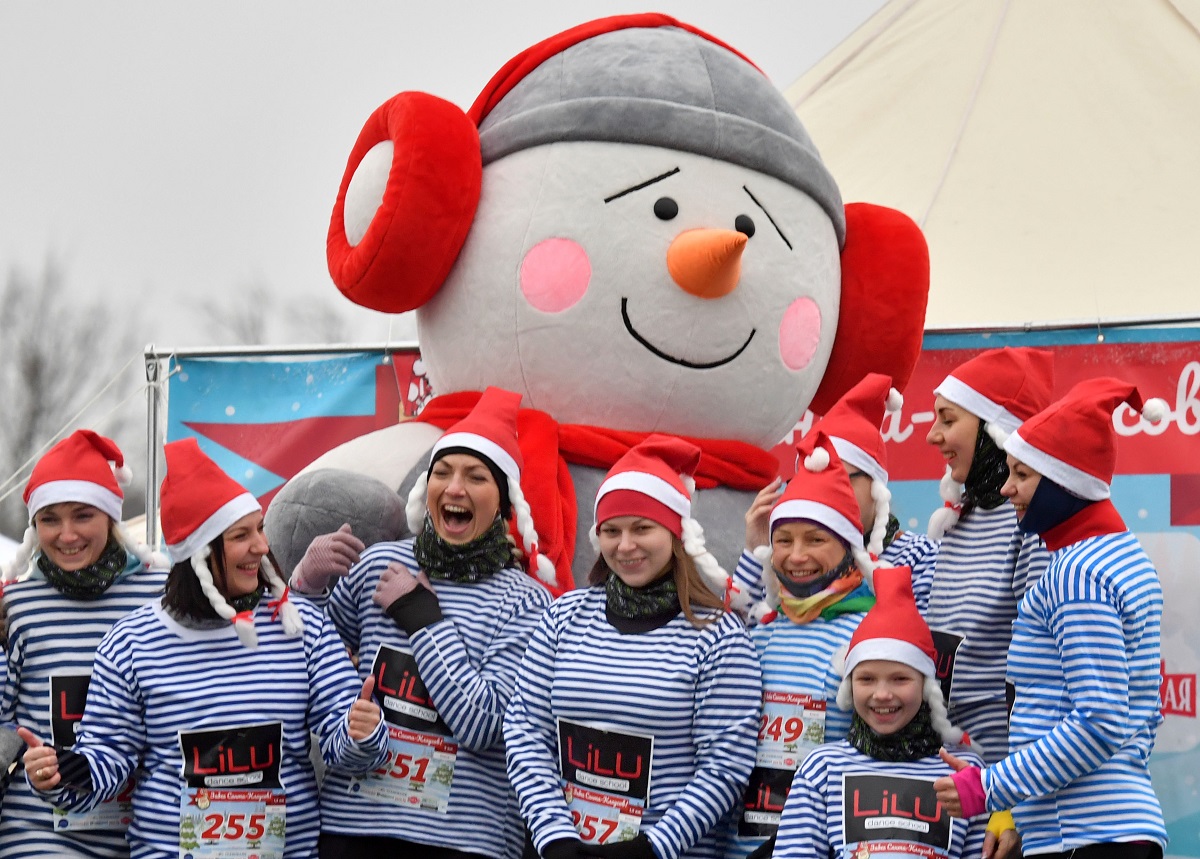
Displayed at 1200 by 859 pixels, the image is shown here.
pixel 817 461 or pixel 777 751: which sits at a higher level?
pixel 817 461

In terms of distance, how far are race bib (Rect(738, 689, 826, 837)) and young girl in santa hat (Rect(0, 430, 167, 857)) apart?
1.36 meters

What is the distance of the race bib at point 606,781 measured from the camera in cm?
324

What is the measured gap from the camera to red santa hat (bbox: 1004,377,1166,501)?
10.4 feet

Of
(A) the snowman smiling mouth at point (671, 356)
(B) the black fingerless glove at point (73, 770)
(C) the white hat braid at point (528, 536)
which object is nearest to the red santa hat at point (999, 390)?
(A) the snowman smiling mouth at point (671, 356)

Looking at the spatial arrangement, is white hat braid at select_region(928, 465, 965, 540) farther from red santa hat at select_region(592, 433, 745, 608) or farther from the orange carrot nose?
the orange carrot nose

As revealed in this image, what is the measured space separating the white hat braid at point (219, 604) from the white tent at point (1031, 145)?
303 cm

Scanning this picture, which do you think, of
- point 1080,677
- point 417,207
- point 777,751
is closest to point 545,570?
point 777,751

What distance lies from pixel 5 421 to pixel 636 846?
16.7 m

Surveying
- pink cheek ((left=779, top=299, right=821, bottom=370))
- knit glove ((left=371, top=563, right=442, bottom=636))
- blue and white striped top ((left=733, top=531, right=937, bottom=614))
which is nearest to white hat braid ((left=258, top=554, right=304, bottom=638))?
knit glove ((left=371, top=563, right=442, bottom=636))

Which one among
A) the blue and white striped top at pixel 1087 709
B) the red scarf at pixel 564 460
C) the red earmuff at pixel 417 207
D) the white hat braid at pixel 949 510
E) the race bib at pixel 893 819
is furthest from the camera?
the red earmuff at pixel 417 207

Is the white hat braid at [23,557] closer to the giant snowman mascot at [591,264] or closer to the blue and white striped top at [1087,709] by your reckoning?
the giant snowman mascot at [591,264]

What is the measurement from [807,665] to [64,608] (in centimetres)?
165

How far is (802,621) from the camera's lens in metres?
3.44

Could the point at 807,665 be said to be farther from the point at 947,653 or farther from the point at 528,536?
the point at 528,536
